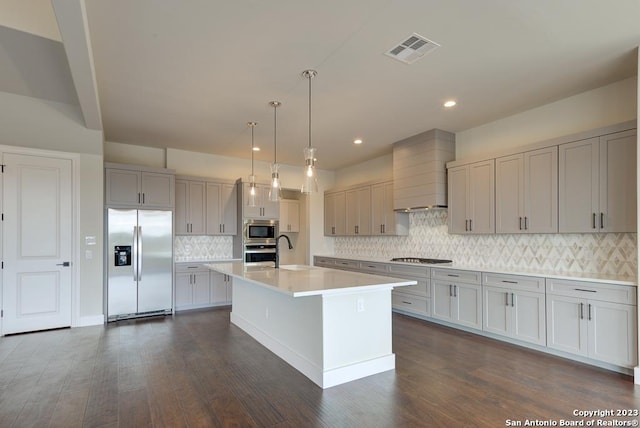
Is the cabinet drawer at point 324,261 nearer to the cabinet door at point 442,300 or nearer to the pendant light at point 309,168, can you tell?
the cabinet door at point 442,300

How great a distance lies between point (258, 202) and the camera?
6.48 metres

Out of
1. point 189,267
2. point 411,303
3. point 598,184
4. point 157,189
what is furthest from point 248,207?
point 598,184

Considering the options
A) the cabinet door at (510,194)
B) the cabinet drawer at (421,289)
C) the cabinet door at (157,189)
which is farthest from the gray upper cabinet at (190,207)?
the cabinet door at (510,194)

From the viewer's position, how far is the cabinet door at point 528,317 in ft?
12.0

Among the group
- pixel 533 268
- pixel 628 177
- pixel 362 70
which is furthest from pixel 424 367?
pixel 362 70

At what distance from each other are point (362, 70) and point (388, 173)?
3.51 metres

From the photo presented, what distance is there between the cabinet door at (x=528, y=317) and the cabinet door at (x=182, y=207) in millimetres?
5125

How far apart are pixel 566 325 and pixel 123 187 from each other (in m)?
6.08

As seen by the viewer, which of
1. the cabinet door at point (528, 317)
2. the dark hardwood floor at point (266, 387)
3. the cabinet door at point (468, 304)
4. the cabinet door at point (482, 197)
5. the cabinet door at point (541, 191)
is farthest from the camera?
the cabinet door at point (482, 197)

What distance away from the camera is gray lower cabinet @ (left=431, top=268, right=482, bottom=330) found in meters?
4.29

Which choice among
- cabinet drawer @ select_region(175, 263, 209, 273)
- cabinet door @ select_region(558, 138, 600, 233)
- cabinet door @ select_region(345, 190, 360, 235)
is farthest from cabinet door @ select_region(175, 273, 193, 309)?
cabinet door @ select_region(558, 138, 600, 233)

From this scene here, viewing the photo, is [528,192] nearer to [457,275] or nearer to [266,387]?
[457,275]

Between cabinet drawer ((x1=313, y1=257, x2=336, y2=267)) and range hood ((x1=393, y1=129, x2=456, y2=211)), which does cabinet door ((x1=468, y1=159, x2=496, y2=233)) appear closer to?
range hood ((x1=393, y1=129, x2=456, y2=211))

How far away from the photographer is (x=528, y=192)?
4.05m
